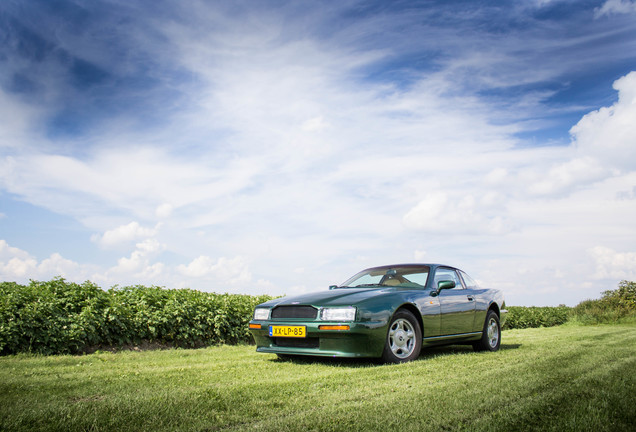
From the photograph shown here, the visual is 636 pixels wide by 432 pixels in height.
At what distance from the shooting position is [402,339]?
668 cm

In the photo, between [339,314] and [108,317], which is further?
[108,317]

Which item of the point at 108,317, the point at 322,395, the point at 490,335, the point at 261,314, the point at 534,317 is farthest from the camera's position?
the point at 534,317

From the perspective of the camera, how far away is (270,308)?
6.94 m

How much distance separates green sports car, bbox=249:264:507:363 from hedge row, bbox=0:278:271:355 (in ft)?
8.96

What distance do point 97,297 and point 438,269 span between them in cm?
590

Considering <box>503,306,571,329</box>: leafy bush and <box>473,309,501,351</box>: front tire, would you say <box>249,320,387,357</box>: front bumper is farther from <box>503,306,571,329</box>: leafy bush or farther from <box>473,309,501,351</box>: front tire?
<box>503,306,571,329</box>: leafy bush

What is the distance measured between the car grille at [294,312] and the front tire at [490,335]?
379cm

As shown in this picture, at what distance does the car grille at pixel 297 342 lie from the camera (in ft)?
21.0

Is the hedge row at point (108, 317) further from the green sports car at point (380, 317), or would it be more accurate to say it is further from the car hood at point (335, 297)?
the car hood at point (335, 297)

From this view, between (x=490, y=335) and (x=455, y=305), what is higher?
(x=455, y=305)

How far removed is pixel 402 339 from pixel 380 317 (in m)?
0.66

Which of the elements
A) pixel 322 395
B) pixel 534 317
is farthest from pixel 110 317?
pixel 534 317

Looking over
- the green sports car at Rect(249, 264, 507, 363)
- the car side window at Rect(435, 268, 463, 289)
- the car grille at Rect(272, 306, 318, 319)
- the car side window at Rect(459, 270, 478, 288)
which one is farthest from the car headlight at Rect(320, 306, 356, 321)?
the car side window at Rect(459, 270, 478, 288)

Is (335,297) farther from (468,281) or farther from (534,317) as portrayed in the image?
(534,317)
